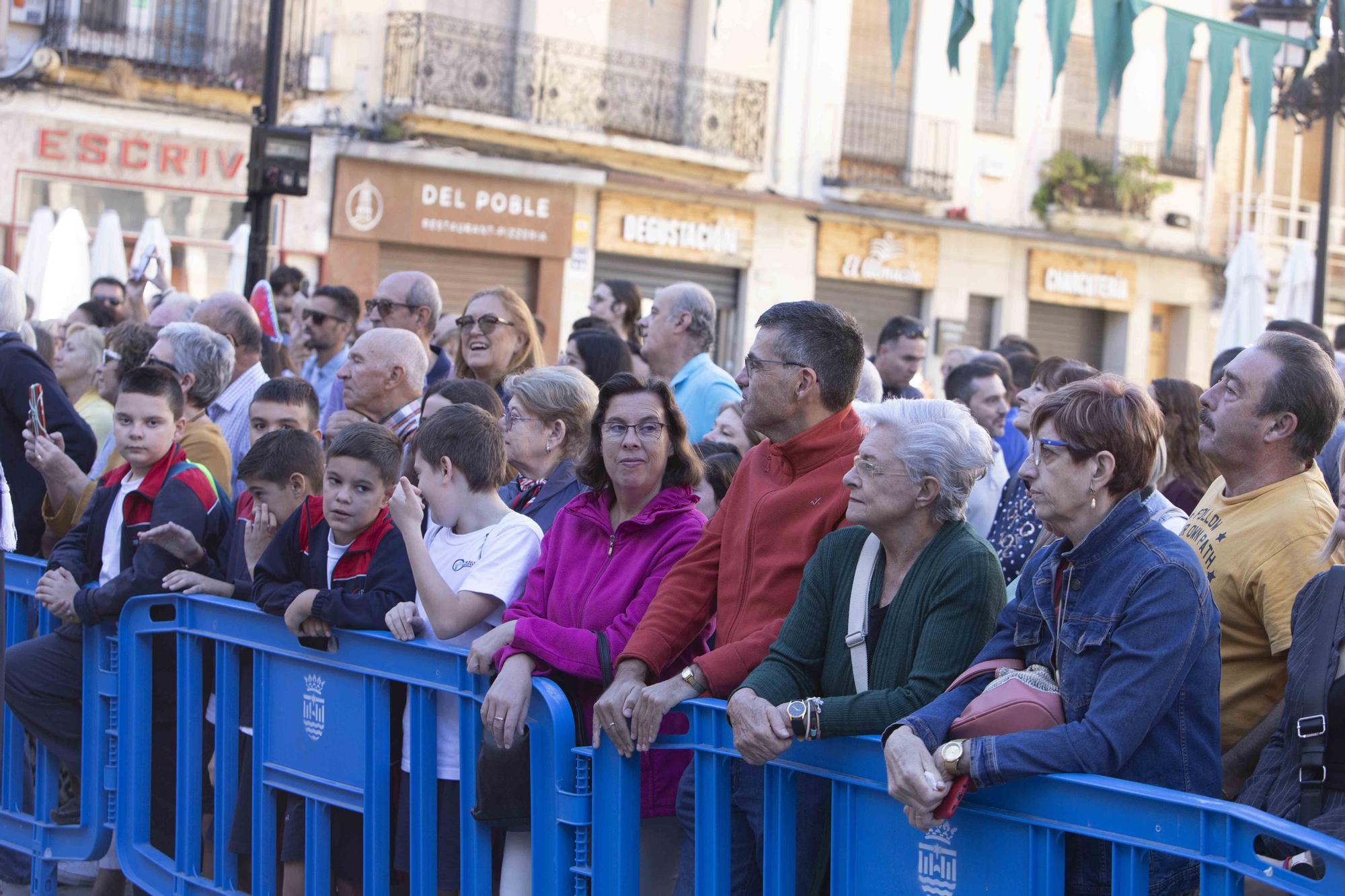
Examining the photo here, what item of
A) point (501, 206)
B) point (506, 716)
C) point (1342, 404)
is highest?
point (501, 206)

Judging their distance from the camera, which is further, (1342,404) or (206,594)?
(206,594)

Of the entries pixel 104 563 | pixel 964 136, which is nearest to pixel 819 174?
pixel 964 136

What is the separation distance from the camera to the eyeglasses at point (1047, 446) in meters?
3.34

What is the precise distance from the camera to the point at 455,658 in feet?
13.9

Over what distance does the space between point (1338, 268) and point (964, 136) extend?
8.46 metres

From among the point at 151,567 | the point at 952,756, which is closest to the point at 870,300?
the point at 151,567

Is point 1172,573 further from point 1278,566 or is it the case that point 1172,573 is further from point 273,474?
point 273,474

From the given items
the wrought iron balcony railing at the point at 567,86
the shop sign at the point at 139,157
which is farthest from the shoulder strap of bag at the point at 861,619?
the wrought iron balcony railing at the point at 567,86

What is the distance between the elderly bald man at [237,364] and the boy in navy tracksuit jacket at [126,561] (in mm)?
1109

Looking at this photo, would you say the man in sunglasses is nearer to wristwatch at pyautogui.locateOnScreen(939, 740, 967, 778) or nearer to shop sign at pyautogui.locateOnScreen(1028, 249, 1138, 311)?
wristwatch at pyautogui.locateOnScreen(939, 740, 967, 778)

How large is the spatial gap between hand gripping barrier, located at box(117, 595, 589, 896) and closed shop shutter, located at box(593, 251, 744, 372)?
15.6 metres

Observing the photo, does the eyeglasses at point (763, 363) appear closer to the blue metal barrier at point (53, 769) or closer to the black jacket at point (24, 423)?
the blue metal barrier at point (53, 769)

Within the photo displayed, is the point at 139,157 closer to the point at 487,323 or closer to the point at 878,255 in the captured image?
the point at 878,255

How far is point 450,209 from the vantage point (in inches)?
763
